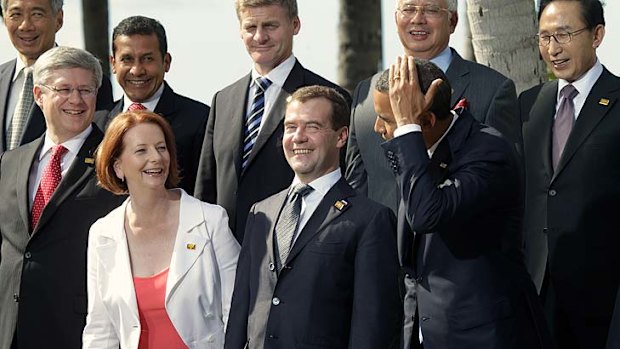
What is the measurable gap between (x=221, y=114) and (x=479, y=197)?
7.82 feet

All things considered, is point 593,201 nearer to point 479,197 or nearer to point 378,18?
point 479,197

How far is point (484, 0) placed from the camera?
8.85 m

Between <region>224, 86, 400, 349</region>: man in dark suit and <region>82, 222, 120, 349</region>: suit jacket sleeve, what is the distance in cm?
76

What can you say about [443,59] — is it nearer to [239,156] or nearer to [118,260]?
[239,156]

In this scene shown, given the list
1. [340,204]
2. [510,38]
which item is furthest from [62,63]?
[510,38]

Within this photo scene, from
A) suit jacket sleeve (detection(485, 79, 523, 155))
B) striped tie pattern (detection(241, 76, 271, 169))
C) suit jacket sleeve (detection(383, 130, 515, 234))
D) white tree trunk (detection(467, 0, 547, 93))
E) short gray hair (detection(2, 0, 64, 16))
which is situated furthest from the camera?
white tree trunk (detection(467, 0, 547, 93))

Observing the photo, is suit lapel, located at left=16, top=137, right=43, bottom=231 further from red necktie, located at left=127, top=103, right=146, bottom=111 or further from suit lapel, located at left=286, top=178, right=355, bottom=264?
suit lapel, located at left=286, top=178, right=355, bottom=264

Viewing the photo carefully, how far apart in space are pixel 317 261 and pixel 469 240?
0.71m

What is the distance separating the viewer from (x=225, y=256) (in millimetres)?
6066

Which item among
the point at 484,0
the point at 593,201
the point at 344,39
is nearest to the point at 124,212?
the point at 593,201

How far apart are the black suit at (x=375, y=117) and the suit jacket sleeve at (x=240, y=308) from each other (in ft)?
3.28

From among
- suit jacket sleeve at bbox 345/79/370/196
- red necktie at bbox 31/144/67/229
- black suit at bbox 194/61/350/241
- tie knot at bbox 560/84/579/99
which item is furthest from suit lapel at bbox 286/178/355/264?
red necktie at bbox 31/144/67/229

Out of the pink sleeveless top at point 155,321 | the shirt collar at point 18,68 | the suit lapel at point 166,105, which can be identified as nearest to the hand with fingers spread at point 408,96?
the pink sleeveless top at point 155,321

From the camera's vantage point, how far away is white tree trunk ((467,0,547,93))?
29.1 ft
